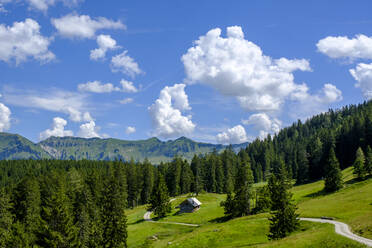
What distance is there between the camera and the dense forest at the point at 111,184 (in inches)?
2181

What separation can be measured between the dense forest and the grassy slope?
10.7 metres

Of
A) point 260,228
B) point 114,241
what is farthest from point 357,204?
point 114,241

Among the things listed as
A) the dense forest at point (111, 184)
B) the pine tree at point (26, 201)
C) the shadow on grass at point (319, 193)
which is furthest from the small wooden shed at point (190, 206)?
the pine tree at point (26, 201)

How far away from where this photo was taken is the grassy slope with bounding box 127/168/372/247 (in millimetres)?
36250

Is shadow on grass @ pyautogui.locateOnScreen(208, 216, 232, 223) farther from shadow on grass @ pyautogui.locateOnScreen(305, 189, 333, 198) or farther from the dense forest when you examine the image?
shadow on grass @ pyautogui.locateOnScreen(305, 189, 333, 198)

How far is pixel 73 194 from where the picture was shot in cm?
9650

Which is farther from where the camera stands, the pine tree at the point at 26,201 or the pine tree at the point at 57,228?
the pine tree at the point at 26,201

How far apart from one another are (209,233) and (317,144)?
104m

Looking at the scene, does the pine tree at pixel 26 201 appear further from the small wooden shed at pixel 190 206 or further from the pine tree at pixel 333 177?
the pine tree at pixel 333 177

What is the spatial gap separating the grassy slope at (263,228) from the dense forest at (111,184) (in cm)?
1073

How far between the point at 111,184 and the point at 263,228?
38.7 m

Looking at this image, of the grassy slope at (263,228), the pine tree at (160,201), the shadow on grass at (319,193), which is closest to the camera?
the grassy slope at (263,228)

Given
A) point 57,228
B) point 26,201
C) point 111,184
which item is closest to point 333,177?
point 111,184

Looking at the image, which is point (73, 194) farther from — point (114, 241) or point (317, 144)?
point (317, 144)
